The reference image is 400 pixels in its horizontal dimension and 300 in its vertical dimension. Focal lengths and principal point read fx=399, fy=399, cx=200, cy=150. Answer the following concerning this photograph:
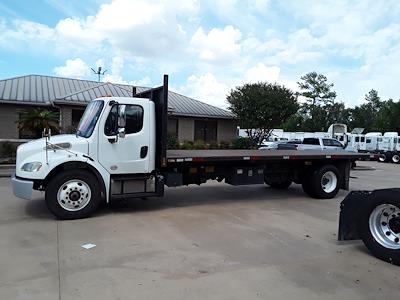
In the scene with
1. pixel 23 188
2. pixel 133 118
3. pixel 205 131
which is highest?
pixel 133 118

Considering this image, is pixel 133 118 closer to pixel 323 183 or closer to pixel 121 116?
pixel 121 116

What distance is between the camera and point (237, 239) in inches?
269

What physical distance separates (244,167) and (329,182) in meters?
2.86

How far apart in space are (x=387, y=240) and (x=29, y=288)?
4.96 meters

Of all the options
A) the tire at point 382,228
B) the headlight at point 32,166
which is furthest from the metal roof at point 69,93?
the tire at point 382,228

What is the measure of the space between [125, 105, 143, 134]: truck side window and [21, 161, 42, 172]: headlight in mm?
1872

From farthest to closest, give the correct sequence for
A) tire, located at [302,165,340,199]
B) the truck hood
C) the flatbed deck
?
tire, located at [302,165,340,199] → the flatbed deck → the truck hood

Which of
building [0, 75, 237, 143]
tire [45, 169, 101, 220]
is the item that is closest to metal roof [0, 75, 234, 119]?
building [0, 75, 237, 143]

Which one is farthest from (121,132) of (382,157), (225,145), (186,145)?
(382,157)

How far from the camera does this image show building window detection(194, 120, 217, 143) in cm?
2509

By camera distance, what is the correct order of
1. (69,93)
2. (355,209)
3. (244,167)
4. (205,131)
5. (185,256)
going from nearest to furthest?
(185,256), (355,209), (244,167), (69,93), (205,131)

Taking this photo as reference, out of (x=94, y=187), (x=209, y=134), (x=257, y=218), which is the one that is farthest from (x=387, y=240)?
(x=209, y=134)

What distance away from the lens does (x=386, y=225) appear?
6000mm

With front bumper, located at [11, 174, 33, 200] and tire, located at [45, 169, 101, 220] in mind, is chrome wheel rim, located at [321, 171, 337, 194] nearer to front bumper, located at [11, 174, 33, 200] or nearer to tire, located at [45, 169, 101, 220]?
tire, located at [45, 169, 101, 220]
